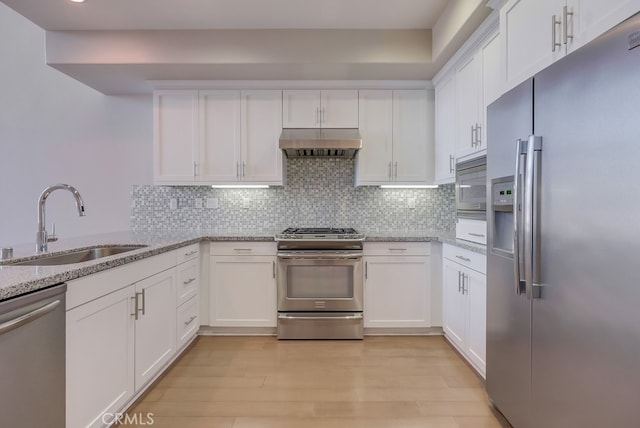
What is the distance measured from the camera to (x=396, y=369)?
238 cm

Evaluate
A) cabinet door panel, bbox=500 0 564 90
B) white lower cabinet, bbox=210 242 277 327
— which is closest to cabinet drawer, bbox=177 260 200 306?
white lower cabinet, bbox=210 242 277 327

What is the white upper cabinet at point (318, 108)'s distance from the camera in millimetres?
3195

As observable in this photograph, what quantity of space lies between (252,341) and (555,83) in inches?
108

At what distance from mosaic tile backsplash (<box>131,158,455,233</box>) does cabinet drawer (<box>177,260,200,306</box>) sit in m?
0.76

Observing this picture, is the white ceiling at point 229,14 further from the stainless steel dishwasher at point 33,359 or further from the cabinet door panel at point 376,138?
the stainless steel dishwasher at point 33,359

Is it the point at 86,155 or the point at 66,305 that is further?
the point at 86,155

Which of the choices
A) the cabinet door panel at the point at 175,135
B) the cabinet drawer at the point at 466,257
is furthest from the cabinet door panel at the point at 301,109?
the cabinet drawer at the point at 466,257

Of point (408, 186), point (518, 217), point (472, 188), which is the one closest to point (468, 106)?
point (472, 188)

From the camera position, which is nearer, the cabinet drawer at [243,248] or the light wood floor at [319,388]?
the light wood floor at [319,388]

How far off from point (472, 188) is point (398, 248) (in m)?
0.83

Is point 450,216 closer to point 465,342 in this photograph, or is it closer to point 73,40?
point 465,342

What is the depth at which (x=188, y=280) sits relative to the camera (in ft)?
8.75

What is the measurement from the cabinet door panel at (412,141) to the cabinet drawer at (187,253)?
195 centimetres

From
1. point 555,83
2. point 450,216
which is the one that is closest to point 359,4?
point 555,83
